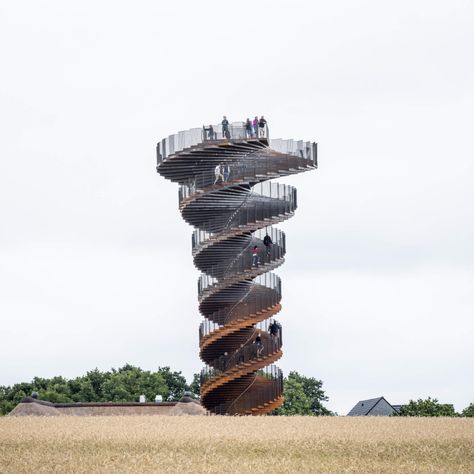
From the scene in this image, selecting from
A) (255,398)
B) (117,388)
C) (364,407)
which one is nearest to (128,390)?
(117,388)

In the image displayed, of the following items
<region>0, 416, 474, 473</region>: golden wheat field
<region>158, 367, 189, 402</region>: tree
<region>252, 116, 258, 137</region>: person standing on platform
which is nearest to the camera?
<region>0, 416, 474, 473</region>: golden wheat field

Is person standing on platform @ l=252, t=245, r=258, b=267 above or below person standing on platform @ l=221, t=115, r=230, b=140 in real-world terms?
below

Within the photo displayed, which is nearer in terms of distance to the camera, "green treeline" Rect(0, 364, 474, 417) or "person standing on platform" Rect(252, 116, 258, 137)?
"person standing on platform" Rect(252, 116, 258, 137)

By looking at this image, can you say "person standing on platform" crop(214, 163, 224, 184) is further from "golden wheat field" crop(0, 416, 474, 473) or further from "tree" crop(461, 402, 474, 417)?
"tree" crop(461, 402, 474, 417)

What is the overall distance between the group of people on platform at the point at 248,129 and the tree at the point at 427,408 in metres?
39.5

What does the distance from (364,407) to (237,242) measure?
50133 mm

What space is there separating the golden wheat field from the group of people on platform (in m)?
14.9

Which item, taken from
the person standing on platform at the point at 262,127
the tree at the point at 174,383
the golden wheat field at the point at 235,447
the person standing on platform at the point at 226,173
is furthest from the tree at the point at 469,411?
the golden wheat field at the point at 235,447

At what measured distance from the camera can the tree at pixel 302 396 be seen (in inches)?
3942

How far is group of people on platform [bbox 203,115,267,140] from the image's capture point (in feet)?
182

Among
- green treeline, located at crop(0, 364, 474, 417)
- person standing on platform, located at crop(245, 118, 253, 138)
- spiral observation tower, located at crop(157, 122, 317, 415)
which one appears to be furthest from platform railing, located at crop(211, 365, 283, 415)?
green treeline, located at crop(0, 364, 474, 417)

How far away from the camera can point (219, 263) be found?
5888cm

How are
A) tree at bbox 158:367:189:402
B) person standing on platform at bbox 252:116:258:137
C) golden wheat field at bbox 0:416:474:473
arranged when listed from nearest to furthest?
1. golden wheat field at bbox 0:416:474:473
2. person standing on platform at bbox 252:116:258:137
3. tree at bbox 158:367:189:402

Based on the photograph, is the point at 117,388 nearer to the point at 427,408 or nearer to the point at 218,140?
the point at 427,408
